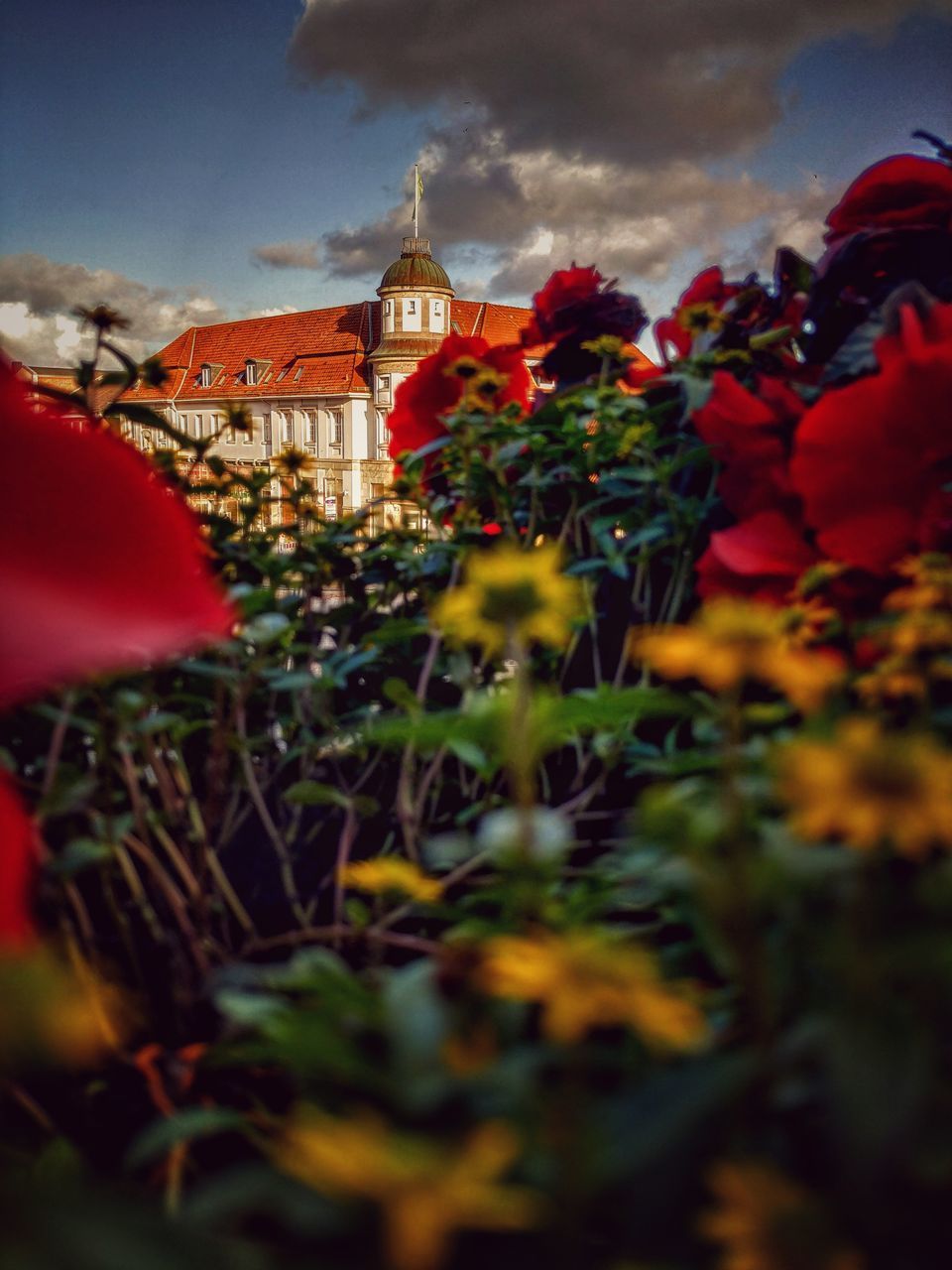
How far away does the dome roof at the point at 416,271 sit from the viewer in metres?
21.4

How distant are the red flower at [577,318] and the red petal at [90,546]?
1.55ft

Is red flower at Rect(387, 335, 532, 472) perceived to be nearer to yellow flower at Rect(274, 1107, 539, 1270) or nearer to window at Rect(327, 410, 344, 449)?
yellow flower at Rect(274, 1107, 539, 1270)

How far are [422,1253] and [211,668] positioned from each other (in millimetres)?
291

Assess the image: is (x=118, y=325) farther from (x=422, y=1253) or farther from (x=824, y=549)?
Answer: (x=422, y=1253)

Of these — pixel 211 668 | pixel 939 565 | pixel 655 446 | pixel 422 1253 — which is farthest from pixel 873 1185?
pixel 655 446

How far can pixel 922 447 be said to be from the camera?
338 millimetres

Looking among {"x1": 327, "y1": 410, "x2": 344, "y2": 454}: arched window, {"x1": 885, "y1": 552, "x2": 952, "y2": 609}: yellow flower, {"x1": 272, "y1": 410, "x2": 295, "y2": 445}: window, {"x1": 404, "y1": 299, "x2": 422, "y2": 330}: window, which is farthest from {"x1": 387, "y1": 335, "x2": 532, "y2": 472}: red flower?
{"x1": 272, "y1": 410, "x2": 295, "y2": 445}: window

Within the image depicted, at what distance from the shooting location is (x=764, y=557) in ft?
1.22

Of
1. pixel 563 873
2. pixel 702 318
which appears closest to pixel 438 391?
pixel 702 318

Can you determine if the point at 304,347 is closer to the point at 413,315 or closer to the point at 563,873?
the point at 413,315

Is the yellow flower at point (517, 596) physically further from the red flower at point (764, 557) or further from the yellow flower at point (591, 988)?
the red flower at point (764, 557)

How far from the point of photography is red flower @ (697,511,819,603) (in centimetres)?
37

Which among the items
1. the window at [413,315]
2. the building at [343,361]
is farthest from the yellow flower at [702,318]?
the window at [413,315]

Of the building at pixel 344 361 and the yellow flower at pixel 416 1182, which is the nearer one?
the yellow flower at pixel 416 1182
